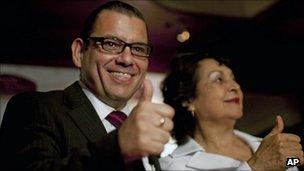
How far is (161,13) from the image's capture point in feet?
8.16

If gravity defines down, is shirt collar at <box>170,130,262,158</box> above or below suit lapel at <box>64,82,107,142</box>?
below

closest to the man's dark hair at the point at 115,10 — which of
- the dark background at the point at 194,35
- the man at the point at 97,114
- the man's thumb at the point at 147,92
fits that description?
the man at the point at 97,114

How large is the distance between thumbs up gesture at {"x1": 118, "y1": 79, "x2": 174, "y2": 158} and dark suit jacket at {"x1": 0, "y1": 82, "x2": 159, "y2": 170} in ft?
0.08

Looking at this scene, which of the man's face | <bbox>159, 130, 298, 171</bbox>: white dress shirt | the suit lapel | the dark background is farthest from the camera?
the dark background

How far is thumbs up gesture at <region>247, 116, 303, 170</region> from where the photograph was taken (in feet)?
2.94

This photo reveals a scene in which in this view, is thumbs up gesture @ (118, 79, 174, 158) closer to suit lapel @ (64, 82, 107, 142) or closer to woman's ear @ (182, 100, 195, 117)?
suit lapel @ (64, 82, 107, 142)

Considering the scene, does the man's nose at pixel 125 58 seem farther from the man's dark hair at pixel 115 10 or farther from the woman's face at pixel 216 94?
the woman's face at pixel 216 94

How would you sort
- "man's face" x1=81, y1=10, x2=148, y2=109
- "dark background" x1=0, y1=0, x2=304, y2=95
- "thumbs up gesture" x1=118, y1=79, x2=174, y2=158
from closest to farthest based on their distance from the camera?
"thumbs up gesture" x1=118, y1=79, x2=174, y2=158 → "man's face" x1=81, y1=10, x2=148, y2=109 → "dark background" x1=0, y1=0, x2=304, y2=95

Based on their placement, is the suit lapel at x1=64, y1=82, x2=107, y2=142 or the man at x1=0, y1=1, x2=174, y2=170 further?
the suit lapel at x1=64, y1=82, x2=107, y2=142

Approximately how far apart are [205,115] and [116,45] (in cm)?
A: 54

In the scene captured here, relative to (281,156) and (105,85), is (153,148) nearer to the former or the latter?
(105,85)

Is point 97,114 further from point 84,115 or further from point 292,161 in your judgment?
point 292,161

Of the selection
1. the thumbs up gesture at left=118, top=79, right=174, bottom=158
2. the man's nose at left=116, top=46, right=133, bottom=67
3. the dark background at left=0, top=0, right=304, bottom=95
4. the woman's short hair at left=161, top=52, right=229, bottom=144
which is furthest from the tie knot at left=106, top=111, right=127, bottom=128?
Result: the dark background at left=0, top=0, right=304, bottom=95

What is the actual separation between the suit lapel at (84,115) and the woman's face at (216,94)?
1.92 feet
